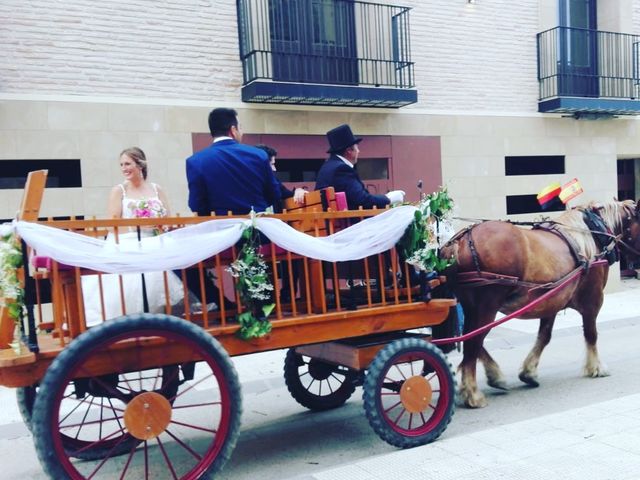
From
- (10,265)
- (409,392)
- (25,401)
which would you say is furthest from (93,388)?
(409,392)

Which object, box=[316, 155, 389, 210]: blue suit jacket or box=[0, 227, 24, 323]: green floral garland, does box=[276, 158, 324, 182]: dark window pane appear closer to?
box=[316, 155, 389, 210]: blue suit jacket

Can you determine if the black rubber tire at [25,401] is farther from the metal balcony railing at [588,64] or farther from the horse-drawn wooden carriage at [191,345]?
the metal balcony railing at [588,64]

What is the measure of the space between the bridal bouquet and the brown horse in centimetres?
256

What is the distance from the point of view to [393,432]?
15.0 feet

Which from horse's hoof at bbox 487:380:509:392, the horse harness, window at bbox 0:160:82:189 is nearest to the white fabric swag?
the horse harness

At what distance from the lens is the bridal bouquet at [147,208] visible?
16.1 ft

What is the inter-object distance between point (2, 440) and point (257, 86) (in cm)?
611

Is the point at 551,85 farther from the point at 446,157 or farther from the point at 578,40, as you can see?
the point at 446,157

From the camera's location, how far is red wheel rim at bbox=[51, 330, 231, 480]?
367 cm

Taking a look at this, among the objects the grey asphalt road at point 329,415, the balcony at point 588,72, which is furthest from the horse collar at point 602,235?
the balcony at point 588,72

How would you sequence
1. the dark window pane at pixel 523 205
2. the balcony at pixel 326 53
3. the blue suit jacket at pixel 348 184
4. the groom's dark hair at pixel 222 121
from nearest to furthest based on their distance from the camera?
the groom's dark hair at pixel 222 121 < the blue suit jacket at pixel 348 184 < the balcony at pixel 326 53 < the dark window pane at pixel 523 205

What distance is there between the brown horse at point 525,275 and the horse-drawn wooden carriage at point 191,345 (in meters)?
Answer: 0.80

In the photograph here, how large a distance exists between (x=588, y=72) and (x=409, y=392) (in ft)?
37.6

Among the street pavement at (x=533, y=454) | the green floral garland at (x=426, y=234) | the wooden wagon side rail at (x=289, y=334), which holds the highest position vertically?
the green floral garland at (x=426, y=234)
